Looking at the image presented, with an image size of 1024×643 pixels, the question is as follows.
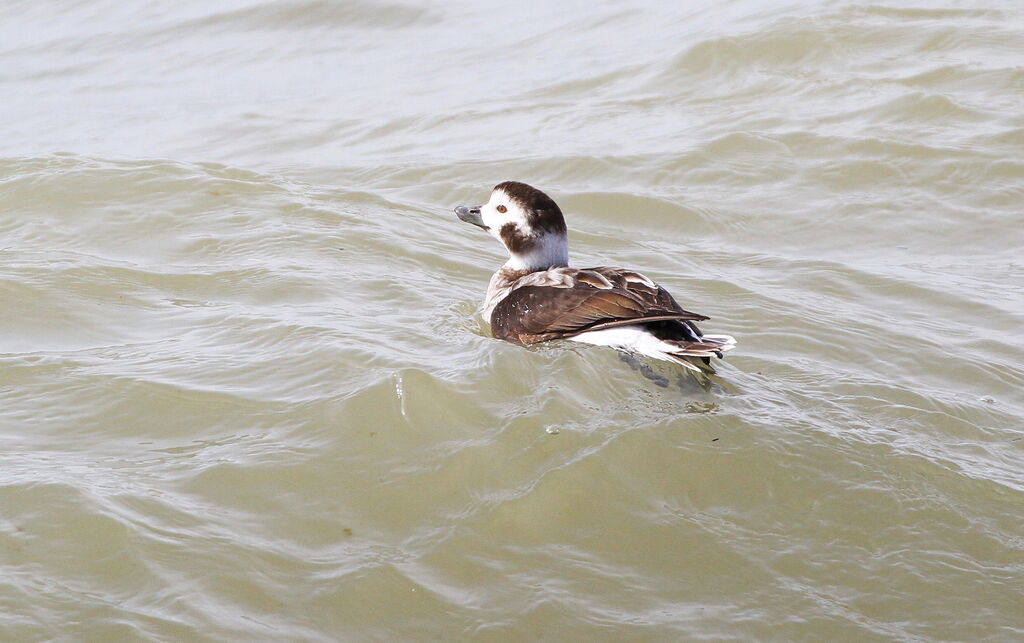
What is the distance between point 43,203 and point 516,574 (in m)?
6.39

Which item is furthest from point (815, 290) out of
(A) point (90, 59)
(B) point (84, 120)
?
(A) point (90, 59)

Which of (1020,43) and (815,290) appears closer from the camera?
(815,290)

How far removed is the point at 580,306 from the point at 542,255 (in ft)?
3.64

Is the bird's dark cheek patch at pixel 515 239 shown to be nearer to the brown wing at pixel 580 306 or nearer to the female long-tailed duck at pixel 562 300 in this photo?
the female long-tailed duck at pixel 562 300

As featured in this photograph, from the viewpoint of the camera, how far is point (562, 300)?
6.57 m

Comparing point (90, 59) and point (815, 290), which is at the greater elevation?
point (90, 59)

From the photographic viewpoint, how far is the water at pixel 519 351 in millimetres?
4176

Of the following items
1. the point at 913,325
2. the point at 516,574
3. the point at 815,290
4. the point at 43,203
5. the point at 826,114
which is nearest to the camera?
the point at 516,574

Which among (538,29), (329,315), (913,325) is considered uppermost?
(538,29)

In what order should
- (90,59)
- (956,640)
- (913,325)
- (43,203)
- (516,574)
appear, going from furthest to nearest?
(90,59)
(43,203)
(913,325)
(516,574)
(956,640)

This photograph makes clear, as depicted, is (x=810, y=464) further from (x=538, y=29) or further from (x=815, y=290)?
(x=538, y=29)

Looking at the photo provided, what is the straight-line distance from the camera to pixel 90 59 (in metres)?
14.9

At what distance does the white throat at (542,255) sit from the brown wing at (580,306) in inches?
22.4

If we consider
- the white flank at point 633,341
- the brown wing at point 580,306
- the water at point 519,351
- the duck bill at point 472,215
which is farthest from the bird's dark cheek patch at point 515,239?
the white flank at point 633,341
